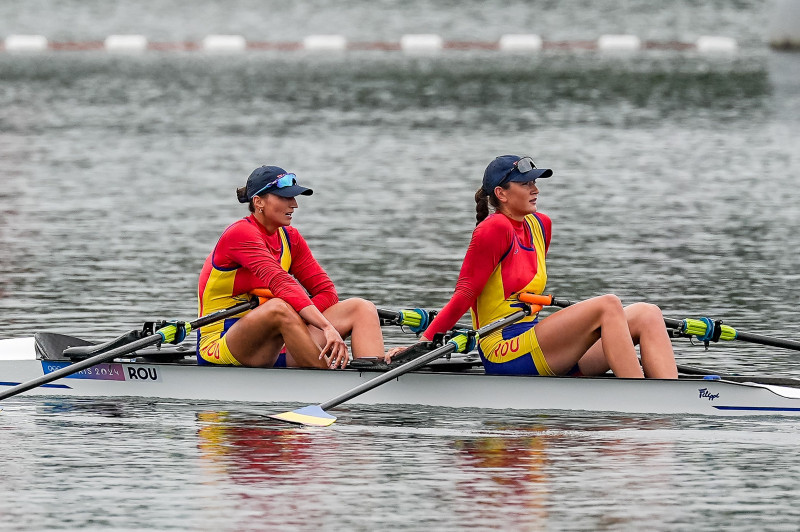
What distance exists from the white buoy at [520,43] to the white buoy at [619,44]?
194 cm

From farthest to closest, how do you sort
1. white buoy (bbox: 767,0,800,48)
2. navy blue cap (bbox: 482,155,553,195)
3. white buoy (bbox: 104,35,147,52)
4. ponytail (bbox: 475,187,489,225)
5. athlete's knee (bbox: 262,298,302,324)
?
1. white buoy (bbox: 104,35,147,52)
2. white buoy (bbox: 767,0,800,48)
3. athlete's knee (bbox: 262,298,302,324)
4. ponytail (bbox: 475,187,489,225)
5. navy blue cap (bbox: 482,155,553,195)

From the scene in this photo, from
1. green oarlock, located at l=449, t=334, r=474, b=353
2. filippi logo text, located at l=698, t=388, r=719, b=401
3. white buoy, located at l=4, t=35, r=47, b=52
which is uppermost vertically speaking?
white buoy, located at l=4, t=35, r=47, b=52

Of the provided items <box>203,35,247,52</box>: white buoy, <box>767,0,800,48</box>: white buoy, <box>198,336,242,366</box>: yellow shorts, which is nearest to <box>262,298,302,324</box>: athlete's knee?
<box>198,336,242,366</box>: yellow shorts

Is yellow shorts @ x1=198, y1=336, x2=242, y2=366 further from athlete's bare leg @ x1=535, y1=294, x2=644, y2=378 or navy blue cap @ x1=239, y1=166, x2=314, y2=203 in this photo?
athlete's bare leg @ x1=535, y1=294, x2=644, y2=378

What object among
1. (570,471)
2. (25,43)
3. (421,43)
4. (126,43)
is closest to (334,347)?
(570,471)

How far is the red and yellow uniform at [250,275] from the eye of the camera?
11570mm

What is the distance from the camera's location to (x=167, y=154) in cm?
2955

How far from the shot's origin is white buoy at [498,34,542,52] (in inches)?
2183

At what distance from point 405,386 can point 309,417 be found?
0.80m

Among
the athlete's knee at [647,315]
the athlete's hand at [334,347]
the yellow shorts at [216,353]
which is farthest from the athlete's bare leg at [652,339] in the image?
the yellow shorts at [216,353]

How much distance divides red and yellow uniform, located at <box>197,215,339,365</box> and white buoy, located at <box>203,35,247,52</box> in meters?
44.0

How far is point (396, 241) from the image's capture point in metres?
19.9

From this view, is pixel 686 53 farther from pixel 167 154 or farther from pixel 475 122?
pixel 167 154

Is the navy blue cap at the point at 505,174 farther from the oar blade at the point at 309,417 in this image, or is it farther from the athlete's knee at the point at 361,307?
the oar blade at the point at 309,417
